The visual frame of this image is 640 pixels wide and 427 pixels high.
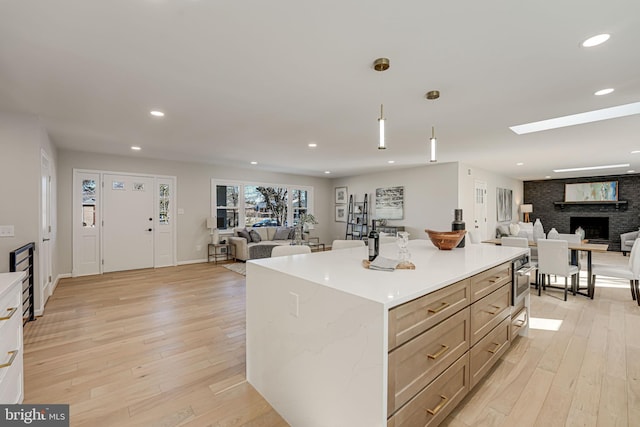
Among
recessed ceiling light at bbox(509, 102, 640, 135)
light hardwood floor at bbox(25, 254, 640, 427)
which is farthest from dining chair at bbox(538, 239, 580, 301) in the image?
recessed ceiling light at bbox(509, 102, 640, 135)

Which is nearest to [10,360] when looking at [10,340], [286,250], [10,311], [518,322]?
[10,340]

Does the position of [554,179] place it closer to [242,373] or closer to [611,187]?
[611,187]

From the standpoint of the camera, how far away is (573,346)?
2.75 metres

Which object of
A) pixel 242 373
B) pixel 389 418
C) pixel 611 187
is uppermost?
pixel 611 187

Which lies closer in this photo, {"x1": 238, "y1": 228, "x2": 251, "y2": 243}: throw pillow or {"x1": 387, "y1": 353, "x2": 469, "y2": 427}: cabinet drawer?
{"x1": 387, "y1": 353, "x2": 469, "y2": 427}: cabinet drawer

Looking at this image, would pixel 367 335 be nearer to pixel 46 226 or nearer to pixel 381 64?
pixel 381 64

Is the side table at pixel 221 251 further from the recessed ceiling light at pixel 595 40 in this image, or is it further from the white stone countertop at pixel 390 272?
the recessed ceiling light at pixel 595 40

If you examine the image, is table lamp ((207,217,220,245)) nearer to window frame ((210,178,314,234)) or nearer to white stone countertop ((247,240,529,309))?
window frame ((210,178,314,234))

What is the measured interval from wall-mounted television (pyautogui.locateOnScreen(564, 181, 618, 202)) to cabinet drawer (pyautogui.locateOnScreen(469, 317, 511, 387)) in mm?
10689

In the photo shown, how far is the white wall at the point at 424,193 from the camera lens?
22.8 ft

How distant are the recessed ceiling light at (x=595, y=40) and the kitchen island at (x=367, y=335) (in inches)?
64.6

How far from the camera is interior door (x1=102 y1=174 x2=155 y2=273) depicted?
5.84 m

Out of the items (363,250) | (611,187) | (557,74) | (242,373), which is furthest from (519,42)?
(611,187)

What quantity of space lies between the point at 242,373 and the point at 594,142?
6418 millimetres
